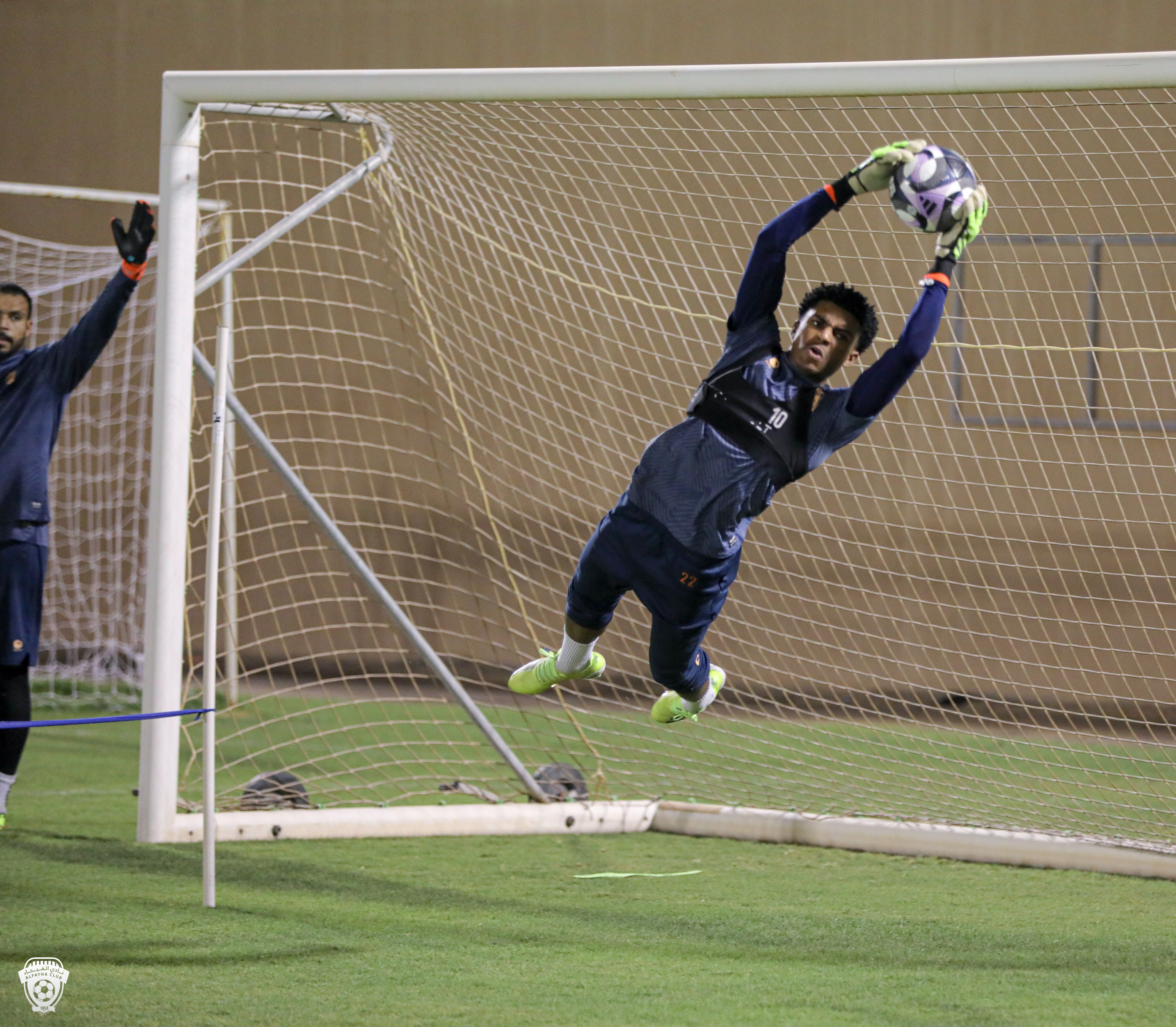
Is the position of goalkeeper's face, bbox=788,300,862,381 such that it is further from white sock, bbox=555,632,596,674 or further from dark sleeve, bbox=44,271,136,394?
dark sleeve, bbox=44,271,136,394

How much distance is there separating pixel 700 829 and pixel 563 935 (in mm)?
1749

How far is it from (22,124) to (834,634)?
25.2 feet

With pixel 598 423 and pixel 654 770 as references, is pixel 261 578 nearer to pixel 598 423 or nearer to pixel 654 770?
pixel 598 423

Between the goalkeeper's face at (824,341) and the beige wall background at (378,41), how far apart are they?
6.42 metres

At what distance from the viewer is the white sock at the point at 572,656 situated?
4.10 meters

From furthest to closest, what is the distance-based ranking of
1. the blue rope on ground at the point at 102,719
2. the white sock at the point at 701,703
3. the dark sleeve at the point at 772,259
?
1. the white sock at the point at 701,703
2. the dark sleeve at the point at 772,259
3. the blue rope on ground at the point at 102,719

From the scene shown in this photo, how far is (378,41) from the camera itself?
10258mm

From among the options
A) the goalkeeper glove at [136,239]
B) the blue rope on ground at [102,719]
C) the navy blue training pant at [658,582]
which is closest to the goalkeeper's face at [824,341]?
the navy blue training pant at [658,582]

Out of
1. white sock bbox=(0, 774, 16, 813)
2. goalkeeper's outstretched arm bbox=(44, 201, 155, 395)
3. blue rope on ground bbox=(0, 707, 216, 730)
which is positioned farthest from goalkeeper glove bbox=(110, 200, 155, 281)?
white sock bbox=(0, 774, 16, 813)

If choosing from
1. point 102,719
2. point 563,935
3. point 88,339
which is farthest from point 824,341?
point 88,339

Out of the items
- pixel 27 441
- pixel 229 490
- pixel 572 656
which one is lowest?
pixel 229 490

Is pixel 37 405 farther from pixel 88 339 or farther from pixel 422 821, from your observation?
pixel 422 821

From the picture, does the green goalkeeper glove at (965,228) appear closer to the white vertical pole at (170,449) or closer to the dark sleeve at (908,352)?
the dark sleeve at (908,352)

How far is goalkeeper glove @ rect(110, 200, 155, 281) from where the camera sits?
15.8 feet
